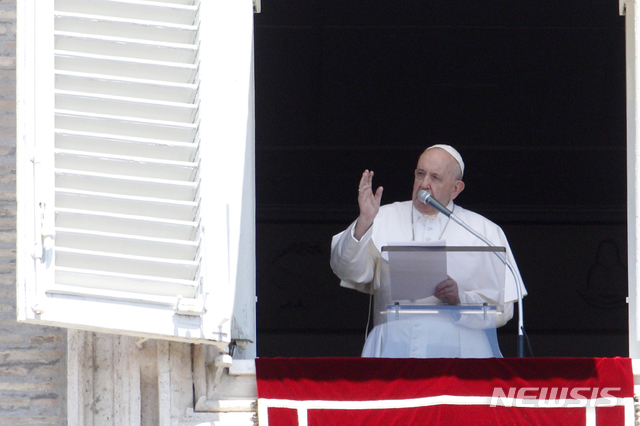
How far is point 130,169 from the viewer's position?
4.62 m

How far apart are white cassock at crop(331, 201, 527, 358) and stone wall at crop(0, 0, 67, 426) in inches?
46.6

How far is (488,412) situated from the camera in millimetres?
4613

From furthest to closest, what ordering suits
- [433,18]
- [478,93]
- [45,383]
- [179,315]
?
[478,93]
[433,18]
[45,383]
[179,315]

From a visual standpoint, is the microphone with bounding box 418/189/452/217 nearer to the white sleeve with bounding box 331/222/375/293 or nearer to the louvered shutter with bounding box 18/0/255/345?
the white sleeve with bounding box 331/222/375/293

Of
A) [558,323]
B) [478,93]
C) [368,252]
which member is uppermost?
[478,93]

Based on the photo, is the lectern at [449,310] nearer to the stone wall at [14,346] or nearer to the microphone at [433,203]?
the microphone at [433,203]

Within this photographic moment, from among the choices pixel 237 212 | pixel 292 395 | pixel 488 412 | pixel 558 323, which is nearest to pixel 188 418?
pixel 292 395

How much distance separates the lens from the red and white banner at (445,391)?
182 inches

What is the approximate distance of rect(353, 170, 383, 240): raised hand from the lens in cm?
511

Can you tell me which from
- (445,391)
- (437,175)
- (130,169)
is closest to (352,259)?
(437,175)

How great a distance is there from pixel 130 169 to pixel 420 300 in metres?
1.15

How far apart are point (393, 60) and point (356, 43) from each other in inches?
11.8

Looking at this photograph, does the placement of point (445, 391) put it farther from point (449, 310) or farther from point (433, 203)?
point (433, 203)

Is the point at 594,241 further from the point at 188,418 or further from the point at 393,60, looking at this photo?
the point at 188,418
